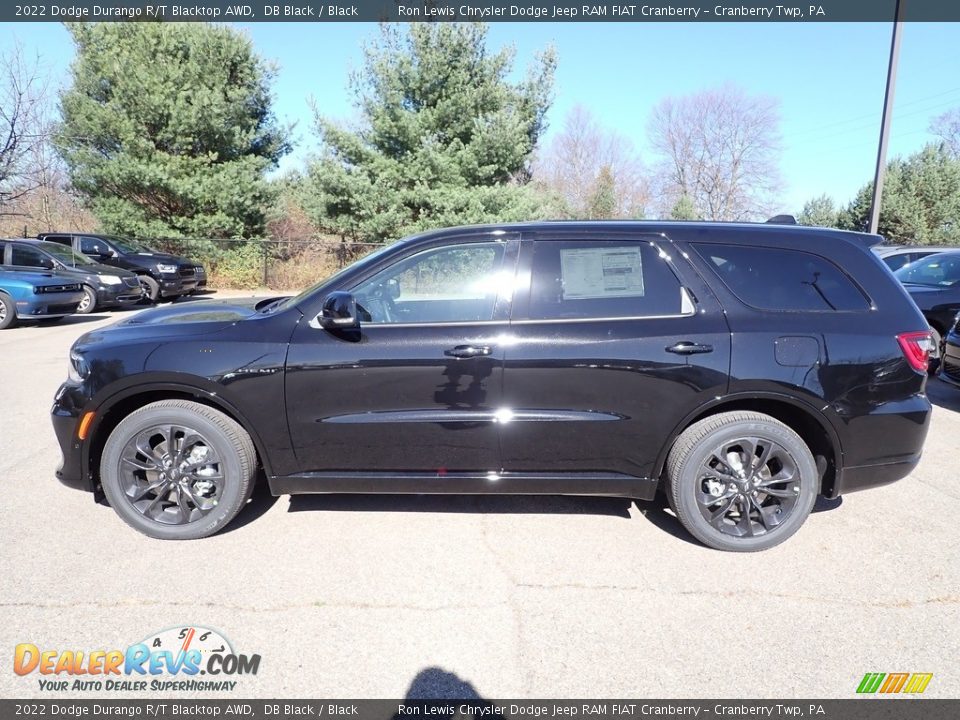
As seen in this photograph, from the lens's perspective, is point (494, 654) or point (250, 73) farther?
point (250, 73)

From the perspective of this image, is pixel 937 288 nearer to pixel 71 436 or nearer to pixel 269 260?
pixel 71 436

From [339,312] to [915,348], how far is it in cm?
317

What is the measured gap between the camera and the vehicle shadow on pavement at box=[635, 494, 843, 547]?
3.58m

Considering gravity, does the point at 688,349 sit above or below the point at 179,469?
above

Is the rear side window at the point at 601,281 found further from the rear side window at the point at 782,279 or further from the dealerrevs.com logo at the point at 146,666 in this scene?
the dealerrevs.com logo at the point at 146,666

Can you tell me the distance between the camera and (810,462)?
3342mm

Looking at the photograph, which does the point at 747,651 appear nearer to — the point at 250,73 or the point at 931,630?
the point at 931,630

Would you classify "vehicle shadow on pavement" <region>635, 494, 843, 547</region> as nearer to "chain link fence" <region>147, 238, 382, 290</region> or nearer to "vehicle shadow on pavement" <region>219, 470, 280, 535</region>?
"vehicle shadow on pavement" <region>219, 470, 280, 535</region>

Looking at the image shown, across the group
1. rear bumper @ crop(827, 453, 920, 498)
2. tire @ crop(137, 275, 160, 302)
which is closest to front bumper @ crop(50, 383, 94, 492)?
rear bumper @ crop(827, 453, 920, 498)

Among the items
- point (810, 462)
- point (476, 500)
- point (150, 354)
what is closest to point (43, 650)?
point (150, 354)

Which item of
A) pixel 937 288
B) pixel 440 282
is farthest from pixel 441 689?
pixel 937 288

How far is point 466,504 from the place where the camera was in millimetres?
3934

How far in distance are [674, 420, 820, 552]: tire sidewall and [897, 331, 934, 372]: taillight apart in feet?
2.47

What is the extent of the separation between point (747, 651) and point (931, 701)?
65 centimetres
